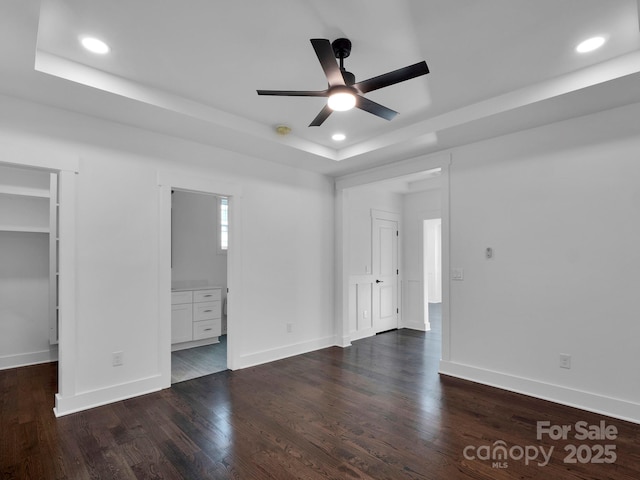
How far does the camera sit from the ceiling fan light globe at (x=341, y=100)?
238 cm

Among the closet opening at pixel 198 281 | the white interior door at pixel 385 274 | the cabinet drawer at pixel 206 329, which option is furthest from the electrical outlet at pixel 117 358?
the white interior door at pixel 385 274

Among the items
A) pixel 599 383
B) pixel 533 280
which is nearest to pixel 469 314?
pixel 533 280

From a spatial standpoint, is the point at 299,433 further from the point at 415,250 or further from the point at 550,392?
the point at 415,250

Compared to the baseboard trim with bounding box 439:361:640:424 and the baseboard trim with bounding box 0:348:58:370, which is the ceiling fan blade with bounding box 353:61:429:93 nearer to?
the baseboard trim with bounding box 439:361:640:424

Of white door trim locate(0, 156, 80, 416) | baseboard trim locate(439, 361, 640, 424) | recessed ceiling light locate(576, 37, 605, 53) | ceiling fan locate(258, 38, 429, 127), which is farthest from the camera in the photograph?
white door trim locate(0, 156, 80, 416)

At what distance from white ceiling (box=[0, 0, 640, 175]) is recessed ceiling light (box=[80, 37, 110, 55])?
6cm

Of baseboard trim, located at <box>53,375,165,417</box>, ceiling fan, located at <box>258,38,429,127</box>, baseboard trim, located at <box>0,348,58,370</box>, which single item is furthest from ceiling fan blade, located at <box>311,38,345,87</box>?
baseboard trim, located at <box>0,348,58,370</box>

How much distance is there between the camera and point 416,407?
3.13 m

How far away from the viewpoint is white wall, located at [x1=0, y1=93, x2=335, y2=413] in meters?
3.07

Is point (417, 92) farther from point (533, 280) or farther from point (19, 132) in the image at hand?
point (19, 132)

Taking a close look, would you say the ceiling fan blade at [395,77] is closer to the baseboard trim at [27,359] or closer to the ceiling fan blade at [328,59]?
the ceiling fan blade at [328,59]

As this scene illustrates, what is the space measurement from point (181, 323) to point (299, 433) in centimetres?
301

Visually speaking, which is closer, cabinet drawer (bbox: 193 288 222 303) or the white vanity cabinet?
the white vanity cabinet

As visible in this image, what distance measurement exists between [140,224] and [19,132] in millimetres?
1166
